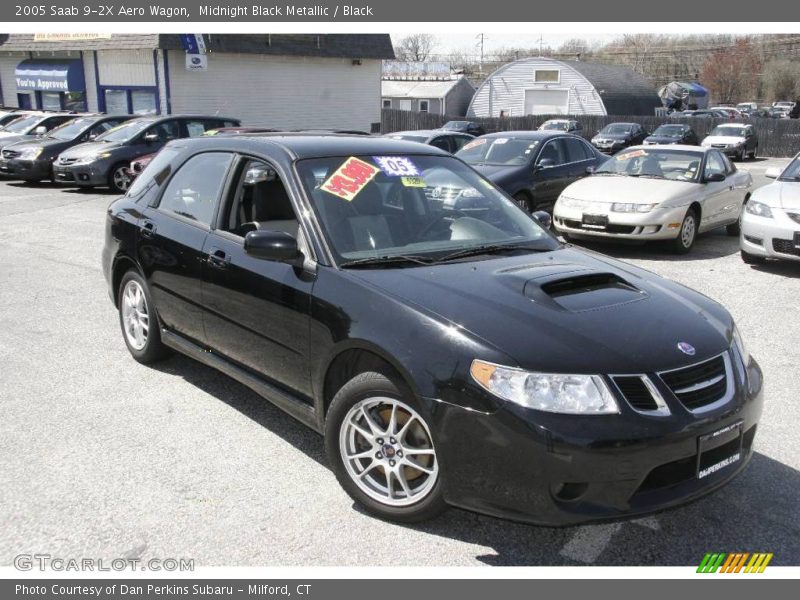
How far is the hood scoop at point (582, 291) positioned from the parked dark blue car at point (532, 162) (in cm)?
739

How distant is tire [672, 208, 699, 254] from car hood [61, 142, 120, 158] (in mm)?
11760

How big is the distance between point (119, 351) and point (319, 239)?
2758mm

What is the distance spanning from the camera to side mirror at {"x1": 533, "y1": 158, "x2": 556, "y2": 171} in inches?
454

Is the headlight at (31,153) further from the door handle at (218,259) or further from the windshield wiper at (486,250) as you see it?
the windshield wiper at (486,250)

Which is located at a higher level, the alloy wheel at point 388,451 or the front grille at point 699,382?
the front grille at point 699,382

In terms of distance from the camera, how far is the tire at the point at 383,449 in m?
3.12

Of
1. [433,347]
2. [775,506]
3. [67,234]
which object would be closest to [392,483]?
[433,347]

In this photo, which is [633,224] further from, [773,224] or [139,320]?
[139,320]

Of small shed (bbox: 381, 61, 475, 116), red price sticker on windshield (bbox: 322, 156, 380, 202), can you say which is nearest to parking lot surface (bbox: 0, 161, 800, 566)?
red price sticker on windshield (bbox: 322, 156, 380, 202)

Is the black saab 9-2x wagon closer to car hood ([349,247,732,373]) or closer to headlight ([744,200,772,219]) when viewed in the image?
car hood ([349,247,732,373])

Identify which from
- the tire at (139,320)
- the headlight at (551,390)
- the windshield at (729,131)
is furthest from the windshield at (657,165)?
the windshield at (729,131)

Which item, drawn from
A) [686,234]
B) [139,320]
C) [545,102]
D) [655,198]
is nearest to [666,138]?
[545,102]

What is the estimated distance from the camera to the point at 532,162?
11516mm

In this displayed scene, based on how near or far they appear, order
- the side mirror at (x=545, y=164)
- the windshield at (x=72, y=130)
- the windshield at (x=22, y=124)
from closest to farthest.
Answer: the side mirror at (x=545, y=164), the windshield at (x=72, y=130), the windshield at (x=22, y=124)
